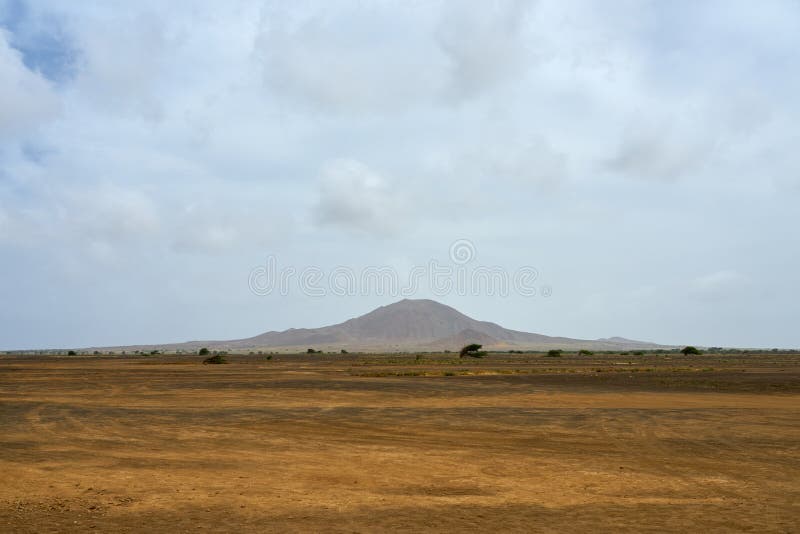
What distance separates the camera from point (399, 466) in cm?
1334

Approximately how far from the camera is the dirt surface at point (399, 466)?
30.5ft

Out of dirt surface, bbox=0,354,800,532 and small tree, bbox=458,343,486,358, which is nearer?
dirt surface, bbox=0,354,800,532

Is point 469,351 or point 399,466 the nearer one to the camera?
point 399,466

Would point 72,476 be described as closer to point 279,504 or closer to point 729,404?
point 279,504

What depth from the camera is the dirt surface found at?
9305 mm

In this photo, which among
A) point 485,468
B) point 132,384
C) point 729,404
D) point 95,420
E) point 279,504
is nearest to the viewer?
point 279,504

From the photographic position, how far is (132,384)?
3944 cm

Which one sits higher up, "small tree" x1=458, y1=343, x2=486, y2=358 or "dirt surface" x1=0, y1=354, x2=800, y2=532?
"small tree" x1=458, y1=343, x2=486, y2=358

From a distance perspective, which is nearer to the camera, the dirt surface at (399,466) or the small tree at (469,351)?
the dirt surface at (399,466)

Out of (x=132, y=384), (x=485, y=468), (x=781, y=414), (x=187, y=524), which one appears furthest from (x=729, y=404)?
(x=132, y=384)

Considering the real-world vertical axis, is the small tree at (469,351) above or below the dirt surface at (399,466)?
above

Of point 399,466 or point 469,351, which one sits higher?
point 469,351

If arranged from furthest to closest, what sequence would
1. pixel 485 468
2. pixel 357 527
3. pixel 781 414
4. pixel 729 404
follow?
pixel 729 404 → pixel 781 414 → pixel 485 468 → pixel 357 527

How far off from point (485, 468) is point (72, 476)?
8.08 meters
